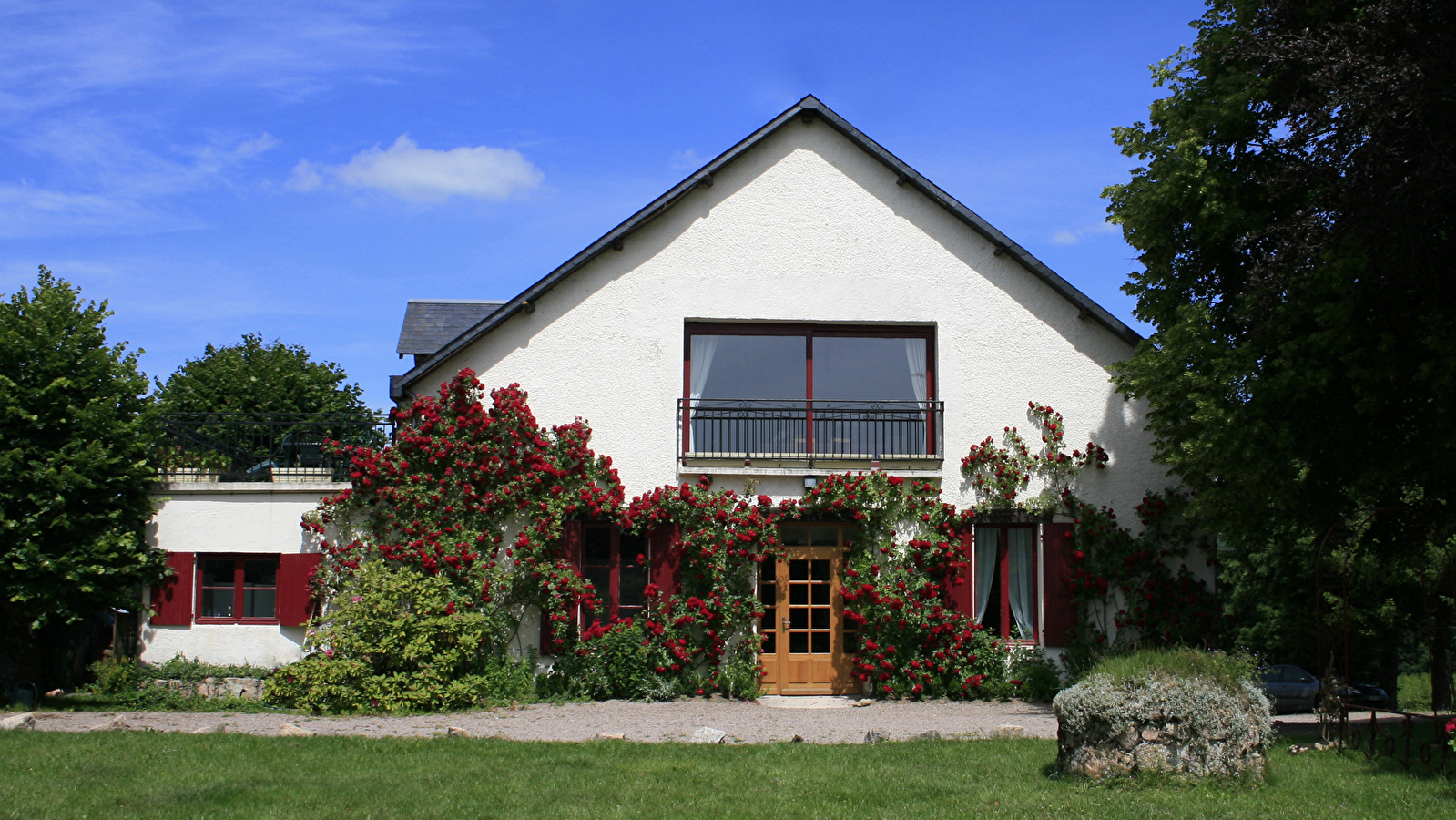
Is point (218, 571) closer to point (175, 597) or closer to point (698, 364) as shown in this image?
point (175, 597)

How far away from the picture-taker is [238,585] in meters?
13.5

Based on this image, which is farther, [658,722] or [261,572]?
[261,572]

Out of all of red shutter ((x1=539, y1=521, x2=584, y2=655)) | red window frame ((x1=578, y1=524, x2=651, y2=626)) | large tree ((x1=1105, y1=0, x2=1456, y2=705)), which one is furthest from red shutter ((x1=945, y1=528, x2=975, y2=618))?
red shutter ((x1=539, y1=521, x2=584, y2=655))

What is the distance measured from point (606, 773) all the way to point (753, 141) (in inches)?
335

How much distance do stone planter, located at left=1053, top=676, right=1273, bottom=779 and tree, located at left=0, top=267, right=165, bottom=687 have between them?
1060 cm

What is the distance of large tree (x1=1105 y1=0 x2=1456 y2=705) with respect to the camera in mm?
9211

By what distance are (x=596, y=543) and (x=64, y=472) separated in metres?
5.99

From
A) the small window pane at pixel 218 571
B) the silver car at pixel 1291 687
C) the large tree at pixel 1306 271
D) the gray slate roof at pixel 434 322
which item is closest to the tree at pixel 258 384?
the gray slate roof at pixel 434 322

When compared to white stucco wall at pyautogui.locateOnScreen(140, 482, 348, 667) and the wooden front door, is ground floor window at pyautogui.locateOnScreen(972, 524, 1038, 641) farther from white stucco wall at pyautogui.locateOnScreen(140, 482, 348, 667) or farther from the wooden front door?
white stucco wall at pyautogui.locateOnScreen(140, 482, 348, 667)

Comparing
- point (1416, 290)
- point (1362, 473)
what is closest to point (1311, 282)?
point (1416, 290)

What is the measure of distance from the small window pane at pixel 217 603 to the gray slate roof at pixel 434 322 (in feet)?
14.5

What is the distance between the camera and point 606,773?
8.55 meters

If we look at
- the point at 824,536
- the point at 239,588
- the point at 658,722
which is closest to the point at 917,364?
the point at 824,536

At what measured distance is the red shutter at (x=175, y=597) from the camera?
1327 centimetres
